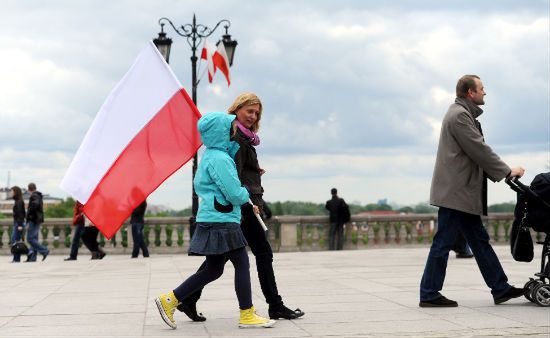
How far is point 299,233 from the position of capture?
85.1ft

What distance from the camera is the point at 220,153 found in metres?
7.22

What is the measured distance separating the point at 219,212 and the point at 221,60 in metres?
16.6

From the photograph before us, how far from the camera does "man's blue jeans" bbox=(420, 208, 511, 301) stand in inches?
335

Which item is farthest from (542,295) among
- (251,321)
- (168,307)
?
(168,307)

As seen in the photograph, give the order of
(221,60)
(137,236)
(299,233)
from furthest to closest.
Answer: (299,233) < (221,60) < (137,236)

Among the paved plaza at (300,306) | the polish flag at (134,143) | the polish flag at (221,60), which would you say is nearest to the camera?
the paved plaza at (300,306)

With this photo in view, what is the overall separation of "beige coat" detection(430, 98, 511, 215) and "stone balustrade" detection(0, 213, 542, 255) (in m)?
16.7

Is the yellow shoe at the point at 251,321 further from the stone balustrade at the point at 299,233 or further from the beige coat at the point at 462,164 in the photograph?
the stone balustrade at the point at 299,233

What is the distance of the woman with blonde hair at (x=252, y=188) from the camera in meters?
7.55

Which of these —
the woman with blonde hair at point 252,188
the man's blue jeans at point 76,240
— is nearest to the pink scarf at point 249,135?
the woman with blonde hair at point 252,188

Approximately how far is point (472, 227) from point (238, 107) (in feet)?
8.52

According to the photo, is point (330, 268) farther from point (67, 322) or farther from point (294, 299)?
point (67, 322)

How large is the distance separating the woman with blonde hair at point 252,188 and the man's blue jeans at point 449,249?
1.35m

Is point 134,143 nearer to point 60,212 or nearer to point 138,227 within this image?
point 138,227
